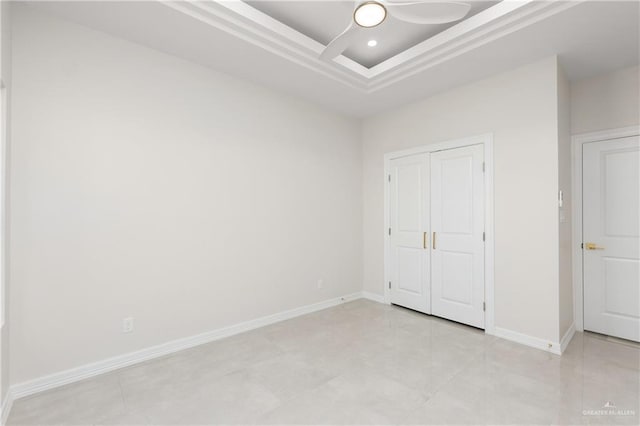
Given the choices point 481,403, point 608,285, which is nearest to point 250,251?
point 481,403

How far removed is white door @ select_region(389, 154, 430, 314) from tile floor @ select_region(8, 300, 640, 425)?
2.84 ft

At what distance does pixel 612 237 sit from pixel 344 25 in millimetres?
3464

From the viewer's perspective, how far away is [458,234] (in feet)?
11.8

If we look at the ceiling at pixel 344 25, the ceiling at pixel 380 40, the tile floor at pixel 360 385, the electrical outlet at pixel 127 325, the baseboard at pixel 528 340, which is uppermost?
the ceiling at pixel 344 25

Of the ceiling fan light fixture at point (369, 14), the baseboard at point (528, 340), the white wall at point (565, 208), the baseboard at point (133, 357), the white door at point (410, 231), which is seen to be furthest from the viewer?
the white door at point (410, 231)

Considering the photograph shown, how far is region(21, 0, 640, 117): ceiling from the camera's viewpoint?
231cm

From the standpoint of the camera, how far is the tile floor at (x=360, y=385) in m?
1.97

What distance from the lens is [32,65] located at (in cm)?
225

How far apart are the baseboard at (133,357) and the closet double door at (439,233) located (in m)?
1.55

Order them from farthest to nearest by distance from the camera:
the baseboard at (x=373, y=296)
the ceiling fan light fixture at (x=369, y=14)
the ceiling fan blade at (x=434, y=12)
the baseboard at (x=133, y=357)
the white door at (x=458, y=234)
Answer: the baseboard at (x=373, y=296) < the white door at (x=458, y=234) < the baseboard at (x=133, y=357) < the ceiling fan blade at (x=434, y=12) < the ceiling fan light fixture at (x=369, y=14)

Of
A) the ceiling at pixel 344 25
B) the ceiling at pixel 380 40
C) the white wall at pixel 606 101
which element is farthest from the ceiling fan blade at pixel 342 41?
the white wall at pixel 606 101

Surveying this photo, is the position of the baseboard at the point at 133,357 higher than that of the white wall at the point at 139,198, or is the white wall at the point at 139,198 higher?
the white wall at the point at 139,198

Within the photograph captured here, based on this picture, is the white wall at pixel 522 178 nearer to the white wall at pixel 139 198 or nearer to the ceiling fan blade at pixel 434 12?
the ceiling fan blade at pixel 434 12

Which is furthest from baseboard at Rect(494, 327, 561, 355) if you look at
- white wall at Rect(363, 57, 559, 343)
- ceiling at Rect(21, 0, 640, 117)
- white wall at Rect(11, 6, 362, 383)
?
ceiling at Rect(21, 0, 640, 117)
